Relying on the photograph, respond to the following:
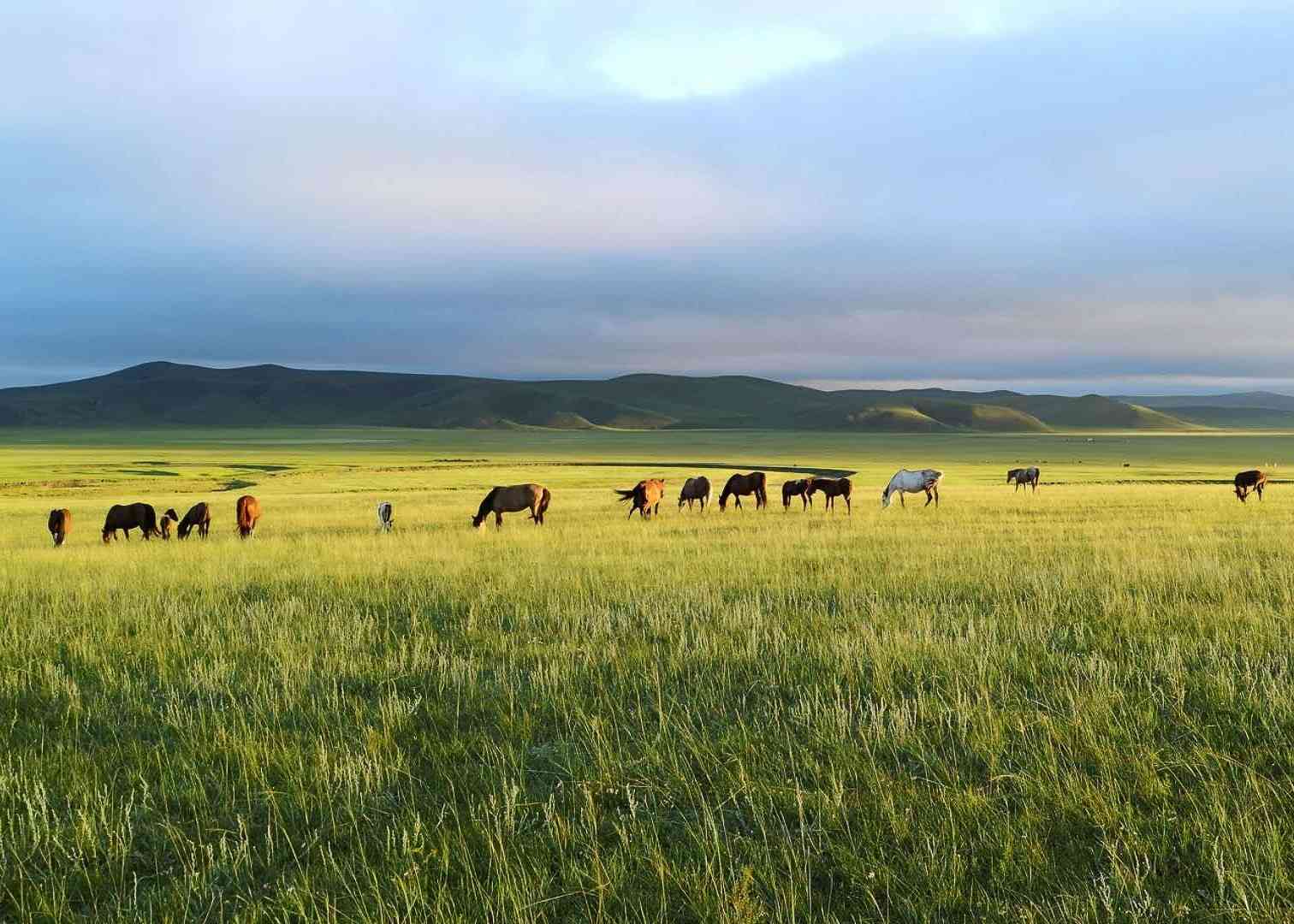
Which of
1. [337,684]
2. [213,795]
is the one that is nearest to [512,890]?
[213,795]

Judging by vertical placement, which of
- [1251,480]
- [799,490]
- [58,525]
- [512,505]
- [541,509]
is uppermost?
[1251,480]

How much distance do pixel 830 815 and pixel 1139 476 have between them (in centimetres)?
5899

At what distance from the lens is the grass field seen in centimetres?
375

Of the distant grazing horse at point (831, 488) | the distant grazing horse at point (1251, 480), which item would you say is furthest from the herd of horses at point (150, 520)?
the distant grazing horse at point (1251, 480)

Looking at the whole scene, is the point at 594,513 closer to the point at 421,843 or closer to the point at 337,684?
the point at 337,684

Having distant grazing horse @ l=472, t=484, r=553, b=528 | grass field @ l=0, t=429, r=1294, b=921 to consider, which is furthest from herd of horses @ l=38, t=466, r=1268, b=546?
grass field @ l=0, t=429, r=1294, b=921

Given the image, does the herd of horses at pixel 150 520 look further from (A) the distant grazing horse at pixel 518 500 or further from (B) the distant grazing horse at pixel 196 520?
(A) the distant grazing horse at pixel 518 500

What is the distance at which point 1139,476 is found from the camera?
178ft

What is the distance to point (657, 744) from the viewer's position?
17.3ft

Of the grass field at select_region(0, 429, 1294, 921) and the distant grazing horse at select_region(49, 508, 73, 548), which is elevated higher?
the grass field at select_region(0, 429, 1294, 921)

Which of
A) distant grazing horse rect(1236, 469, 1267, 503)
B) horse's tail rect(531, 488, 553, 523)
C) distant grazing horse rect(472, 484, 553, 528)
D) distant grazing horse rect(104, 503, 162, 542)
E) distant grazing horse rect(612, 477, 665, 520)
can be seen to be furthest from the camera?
distant grazing horse rect(1236, 469, 1267, 503)

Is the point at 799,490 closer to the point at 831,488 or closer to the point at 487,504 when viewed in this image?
the point at 831,488

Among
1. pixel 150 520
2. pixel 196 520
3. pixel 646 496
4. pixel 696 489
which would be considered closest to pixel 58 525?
pixel 150 520

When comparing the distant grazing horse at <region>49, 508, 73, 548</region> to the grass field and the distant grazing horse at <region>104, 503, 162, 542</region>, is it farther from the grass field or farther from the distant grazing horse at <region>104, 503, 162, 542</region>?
the grass field
